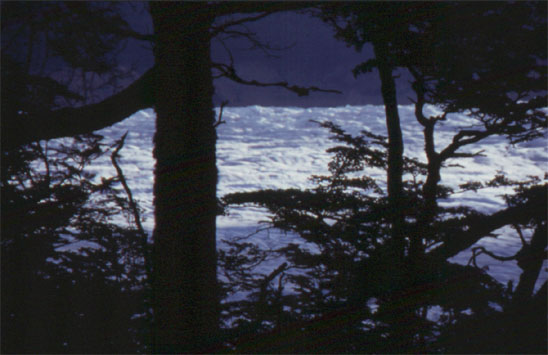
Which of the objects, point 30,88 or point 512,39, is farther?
point 512,39

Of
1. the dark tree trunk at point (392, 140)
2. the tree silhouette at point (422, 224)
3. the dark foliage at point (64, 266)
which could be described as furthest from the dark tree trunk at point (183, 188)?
the dark tree trunk at point (392, 140)

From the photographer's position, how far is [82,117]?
3.61m

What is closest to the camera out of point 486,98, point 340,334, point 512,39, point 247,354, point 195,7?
point 195,7

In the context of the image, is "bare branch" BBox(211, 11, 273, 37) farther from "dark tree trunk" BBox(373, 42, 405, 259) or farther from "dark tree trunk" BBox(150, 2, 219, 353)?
"dark tree trunk" BBox(373, 42, 405, 259)

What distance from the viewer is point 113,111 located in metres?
3.67

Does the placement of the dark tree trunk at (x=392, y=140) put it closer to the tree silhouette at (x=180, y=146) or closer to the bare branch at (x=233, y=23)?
the bare branch at (x=233, y=23)

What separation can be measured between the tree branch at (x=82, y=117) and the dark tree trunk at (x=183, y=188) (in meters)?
0.25

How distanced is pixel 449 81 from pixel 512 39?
2.87 ft

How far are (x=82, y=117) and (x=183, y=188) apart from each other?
1.05 m

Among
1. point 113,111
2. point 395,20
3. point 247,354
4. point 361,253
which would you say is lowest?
point 247,354

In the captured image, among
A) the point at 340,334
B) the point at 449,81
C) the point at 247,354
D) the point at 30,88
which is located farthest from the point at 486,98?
the point at 30,88

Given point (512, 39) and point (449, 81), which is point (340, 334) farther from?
point (512, 39)

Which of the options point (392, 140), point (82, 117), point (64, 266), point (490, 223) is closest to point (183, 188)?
point (82, 117)

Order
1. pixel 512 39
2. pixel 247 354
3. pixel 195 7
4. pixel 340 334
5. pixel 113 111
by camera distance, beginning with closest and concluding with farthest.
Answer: pixel 195 7 < pixel 113 111 < pixel 247 354 < pixel 340 334 < pixel 512 39
